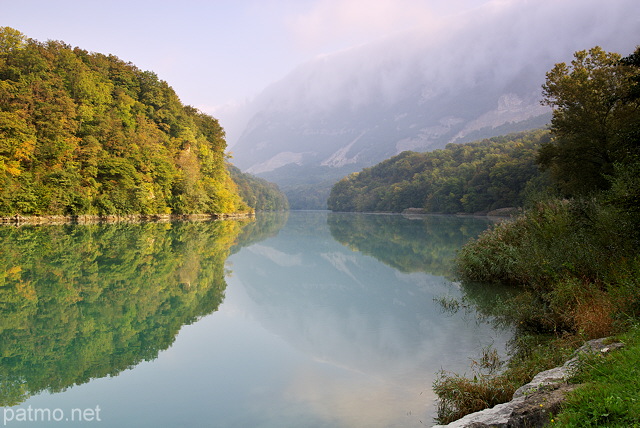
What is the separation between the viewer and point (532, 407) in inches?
161

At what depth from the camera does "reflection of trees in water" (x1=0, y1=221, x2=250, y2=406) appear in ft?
24.2

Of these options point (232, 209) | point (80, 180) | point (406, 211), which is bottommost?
point (406, 211)

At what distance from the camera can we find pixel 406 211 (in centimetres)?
11556

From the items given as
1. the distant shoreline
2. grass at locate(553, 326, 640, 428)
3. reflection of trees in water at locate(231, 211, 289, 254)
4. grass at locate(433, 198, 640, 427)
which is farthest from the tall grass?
the distant shoreline

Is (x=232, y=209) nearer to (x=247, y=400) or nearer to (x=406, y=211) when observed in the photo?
(x=406, y=211)

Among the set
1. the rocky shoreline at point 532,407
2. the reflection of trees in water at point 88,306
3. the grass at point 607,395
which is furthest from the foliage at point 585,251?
the reflection of trees in water at point 88,306

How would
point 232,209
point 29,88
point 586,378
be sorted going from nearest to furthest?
point 586,378
point 29,88
point 232,209

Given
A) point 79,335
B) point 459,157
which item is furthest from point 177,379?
point 459,157

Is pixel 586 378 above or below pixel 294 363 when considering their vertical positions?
above

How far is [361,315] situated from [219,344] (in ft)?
13.8

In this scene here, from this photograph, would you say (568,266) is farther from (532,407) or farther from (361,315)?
(532,407)

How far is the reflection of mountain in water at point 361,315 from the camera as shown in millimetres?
8414

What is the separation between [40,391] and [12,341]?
2704 millimetres

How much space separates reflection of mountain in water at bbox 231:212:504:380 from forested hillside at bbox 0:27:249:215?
28381 millimetres
